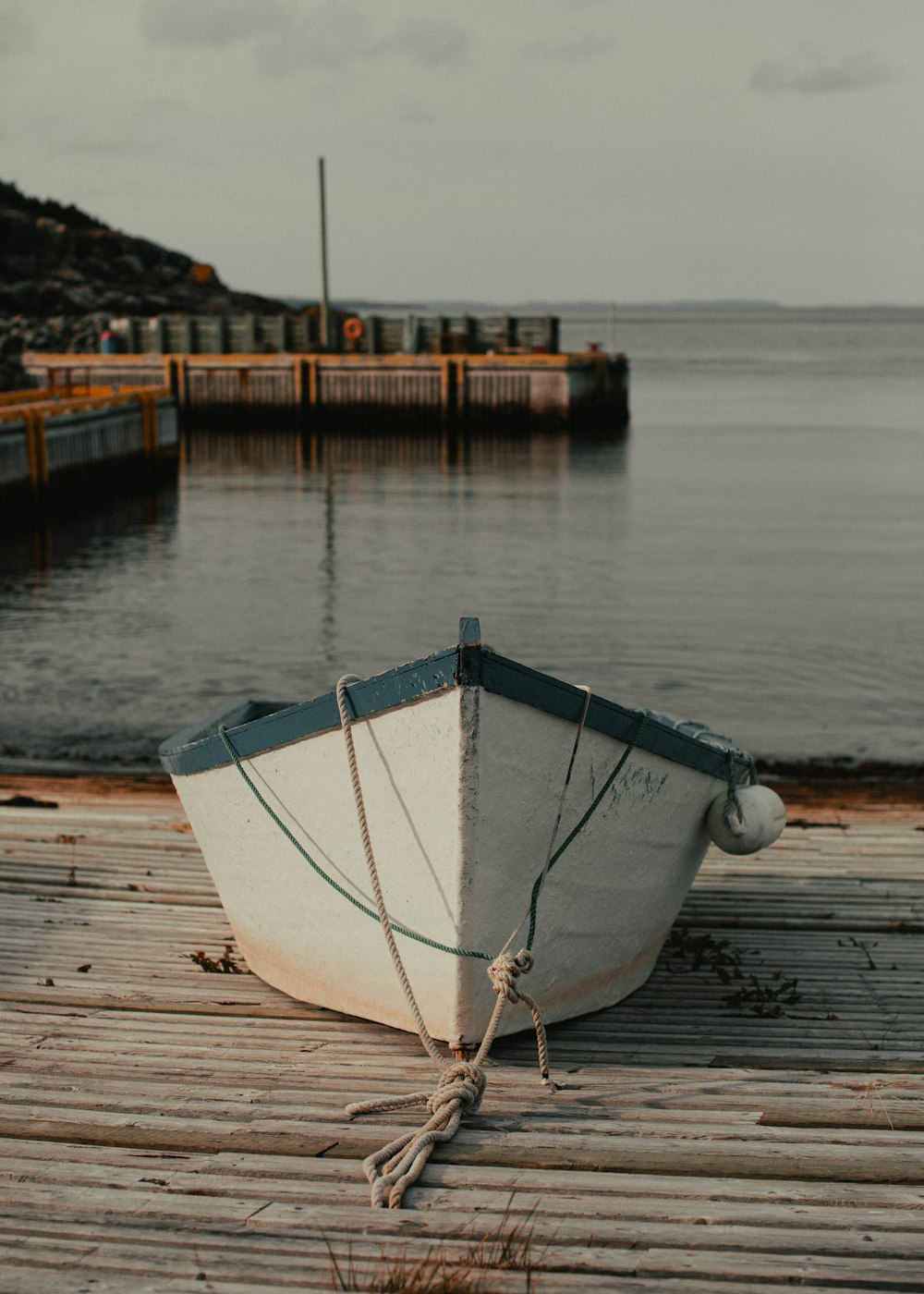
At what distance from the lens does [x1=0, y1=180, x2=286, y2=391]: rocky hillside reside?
215 feet

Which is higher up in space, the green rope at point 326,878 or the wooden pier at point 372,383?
the wooden pier at point 372,383

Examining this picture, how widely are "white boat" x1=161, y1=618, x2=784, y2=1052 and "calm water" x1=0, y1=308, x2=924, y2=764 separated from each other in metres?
8.23

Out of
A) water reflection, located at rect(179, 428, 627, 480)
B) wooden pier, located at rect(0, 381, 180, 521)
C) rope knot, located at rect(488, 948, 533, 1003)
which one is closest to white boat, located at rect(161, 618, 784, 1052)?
rope knot, located at rect(488, 948, 533, 1003)

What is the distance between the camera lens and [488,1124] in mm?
4734

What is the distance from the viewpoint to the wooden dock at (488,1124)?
3.86 metres

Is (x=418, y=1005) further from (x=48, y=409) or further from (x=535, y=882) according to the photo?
(x=48, y=409)

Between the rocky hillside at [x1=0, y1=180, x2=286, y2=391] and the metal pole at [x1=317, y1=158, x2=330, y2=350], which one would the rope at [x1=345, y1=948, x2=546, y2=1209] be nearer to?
the metal pole at [x1=317, y1=158, x2=330, y2=350]

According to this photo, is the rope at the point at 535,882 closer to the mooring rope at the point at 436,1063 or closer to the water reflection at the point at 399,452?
the mooring rope at the point at 436,1063

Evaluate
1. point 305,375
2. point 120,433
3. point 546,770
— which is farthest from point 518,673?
point 305,375

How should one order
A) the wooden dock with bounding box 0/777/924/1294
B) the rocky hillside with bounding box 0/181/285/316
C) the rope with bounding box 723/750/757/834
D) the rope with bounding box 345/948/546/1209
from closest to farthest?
the wooden dock with bounding box 0/777/924/1294, the rope with bounding box 345/948/546/1209, the rope with bounding box 723/750/757/834, the rocky hillside with bounding box 0/181/285/316

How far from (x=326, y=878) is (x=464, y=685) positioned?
3.84ft

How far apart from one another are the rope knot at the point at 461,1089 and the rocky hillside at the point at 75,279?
191 ft

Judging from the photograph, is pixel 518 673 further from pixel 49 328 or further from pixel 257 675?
pixel 49 328

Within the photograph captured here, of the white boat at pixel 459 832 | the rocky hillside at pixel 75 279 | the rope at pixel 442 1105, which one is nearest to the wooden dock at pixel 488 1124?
the rope at pixel 442 1105
